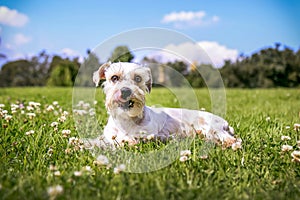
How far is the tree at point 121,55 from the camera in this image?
334 centimetres

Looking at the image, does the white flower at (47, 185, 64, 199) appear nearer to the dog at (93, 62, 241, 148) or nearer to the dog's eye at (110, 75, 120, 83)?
the dog at (93, 62, 241, 148)

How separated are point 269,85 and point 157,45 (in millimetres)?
24857

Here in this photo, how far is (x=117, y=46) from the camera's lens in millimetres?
3277

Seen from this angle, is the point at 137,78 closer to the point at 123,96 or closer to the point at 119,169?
the point at 123,96

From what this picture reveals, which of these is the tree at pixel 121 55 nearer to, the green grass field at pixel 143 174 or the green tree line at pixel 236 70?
the green grass field at pixel 143 174

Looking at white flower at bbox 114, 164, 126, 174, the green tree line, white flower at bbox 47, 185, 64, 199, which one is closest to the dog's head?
white flower at bbox 114, 164, 126, 174

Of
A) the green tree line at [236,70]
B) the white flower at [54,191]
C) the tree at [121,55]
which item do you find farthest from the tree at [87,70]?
the green tree line at [236,70]

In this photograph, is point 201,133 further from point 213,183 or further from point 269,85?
point 269,85

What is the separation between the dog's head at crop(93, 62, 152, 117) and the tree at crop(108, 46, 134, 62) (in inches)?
3.0

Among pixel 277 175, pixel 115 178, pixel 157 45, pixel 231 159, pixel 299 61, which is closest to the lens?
pixel 115 178

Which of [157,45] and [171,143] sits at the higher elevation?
[157,45]

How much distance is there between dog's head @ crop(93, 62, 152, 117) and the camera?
327cm

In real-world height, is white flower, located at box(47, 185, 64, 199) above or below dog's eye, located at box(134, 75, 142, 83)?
below

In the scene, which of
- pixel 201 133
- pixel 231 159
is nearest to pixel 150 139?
pixel 201 133
